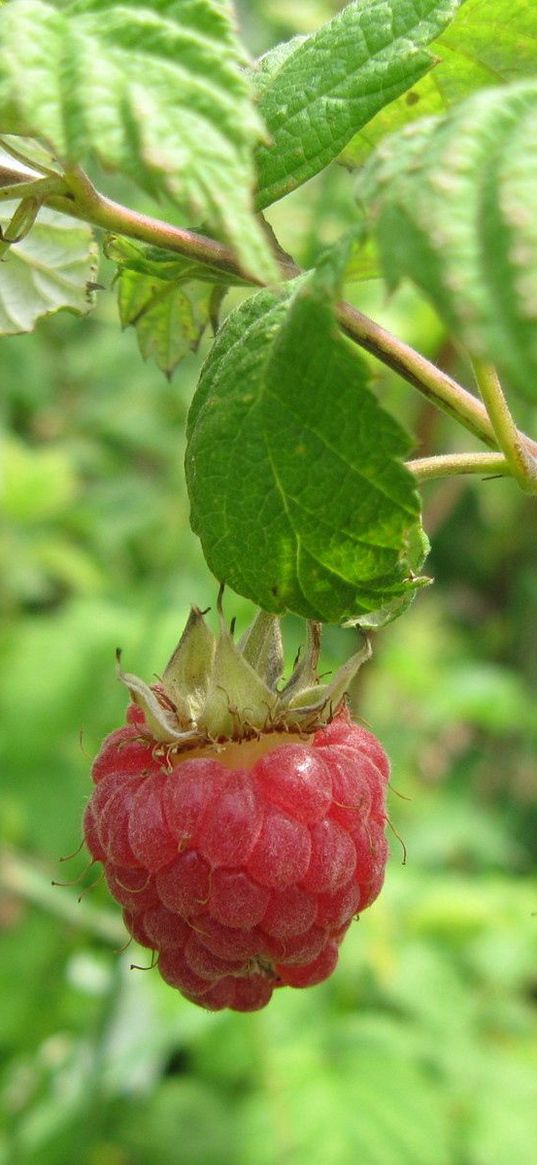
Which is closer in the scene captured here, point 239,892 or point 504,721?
point 239,892

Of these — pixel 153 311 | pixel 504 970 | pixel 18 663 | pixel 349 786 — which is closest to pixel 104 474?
pixel 18 663

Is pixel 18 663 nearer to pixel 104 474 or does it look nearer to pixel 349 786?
pixel 104 474

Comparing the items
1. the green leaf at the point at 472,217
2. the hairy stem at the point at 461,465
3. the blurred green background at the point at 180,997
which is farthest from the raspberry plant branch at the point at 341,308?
the blurred green background at the point at 180,997

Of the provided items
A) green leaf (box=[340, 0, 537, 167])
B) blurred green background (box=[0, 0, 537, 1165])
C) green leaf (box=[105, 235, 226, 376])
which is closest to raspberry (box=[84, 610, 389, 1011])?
green leaf (box=[105, 235, 226, 376])

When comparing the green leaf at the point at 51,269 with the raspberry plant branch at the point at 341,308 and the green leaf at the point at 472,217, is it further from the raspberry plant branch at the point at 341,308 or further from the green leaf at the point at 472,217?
the green leaf at the point at 472,217

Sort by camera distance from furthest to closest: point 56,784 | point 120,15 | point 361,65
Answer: point 56,784
point 361,65
point 120,15

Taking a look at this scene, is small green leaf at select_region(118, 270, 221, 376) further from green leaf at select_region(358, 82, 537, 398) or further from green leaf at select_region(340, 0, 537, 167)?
green leaf at select_region(358, 82, 537, 398)

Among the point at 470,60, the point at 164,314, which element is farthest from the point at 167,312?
the point at 470,60
